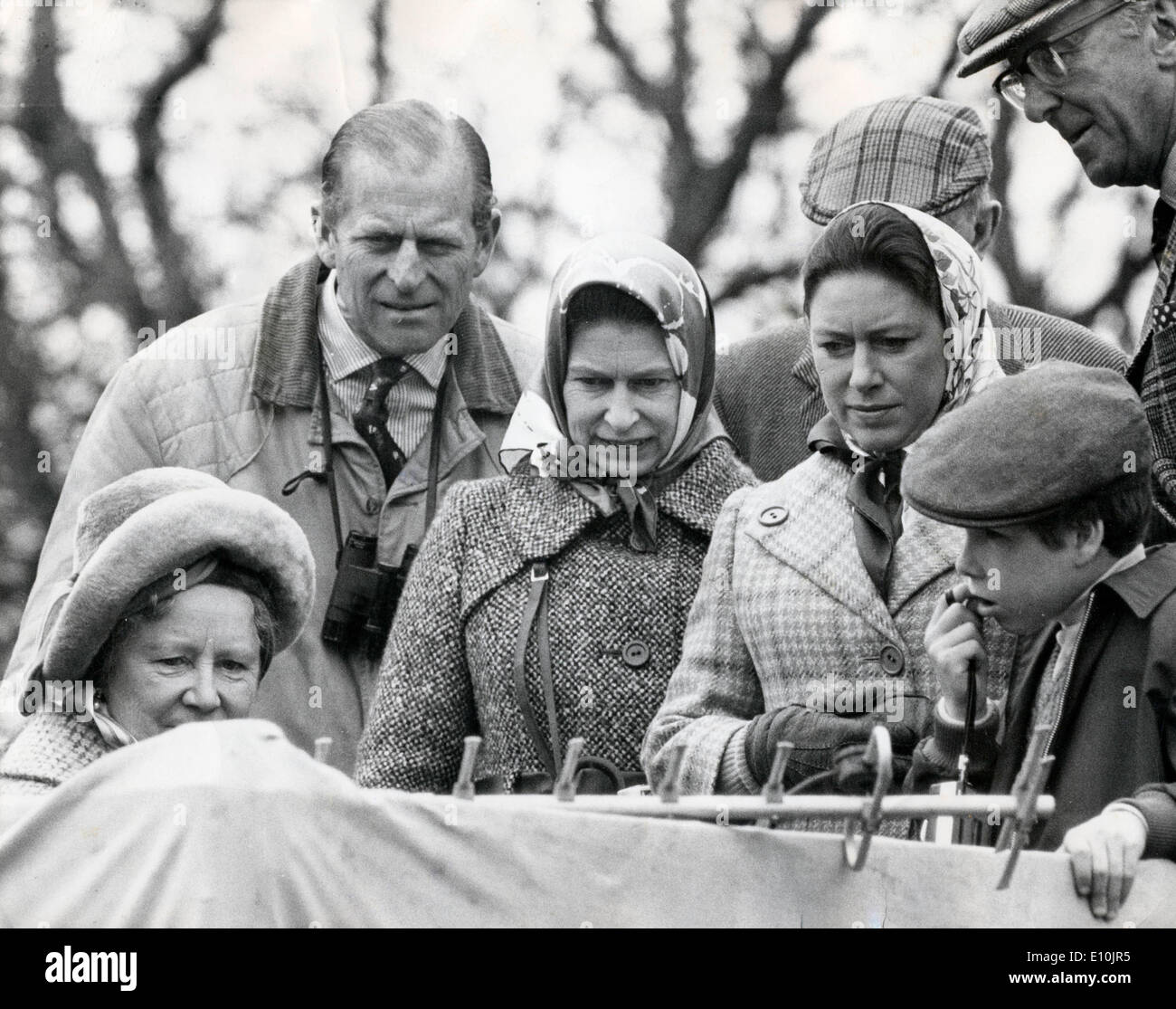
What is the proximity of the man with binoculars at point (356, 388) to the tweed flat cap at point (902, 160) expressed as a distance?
2.21 ft

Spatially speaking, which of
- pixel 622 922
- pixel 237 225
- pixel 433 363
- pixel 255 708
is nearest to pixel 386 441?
pixel 433 363

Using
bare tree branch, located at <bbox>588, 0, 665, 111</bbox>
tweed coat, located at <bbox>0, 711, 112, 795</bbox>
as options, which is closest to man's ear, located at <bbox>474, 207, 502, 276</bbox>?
tweed coat, located at <bbox>0, 711, 112, 795</bbox>

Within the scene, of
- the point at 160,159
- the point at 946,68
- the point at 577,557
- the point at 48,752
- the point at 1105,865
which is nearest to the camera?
the point at 1105,865

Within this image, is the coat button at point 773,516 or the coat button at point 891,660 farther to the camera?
the coat button at point 773,516

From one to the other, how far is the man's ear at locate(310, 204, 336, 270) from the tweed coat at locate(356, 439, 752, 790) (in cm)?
91

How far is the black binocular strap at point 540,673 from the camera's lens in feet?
13.4

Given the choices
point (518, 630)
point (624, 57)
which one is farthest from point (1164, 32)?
point (624, 57)

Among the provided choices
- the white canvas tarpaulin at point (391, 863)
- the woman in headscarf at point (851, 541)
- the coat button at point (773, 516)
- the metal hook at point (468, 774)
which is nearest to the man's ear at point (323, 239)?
the woman in headscarf at point (851, 541)

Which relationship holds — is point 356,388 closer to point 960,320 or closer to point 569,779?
point 960,320

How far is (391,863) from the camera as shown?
104 inches

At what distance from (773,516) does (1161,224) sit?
81 cm

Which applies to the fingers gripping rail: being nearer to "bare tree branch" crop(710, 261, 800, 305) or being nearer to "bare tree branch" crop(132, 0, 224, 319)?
"bare tree branch" crop(132, 0, 224, 319)

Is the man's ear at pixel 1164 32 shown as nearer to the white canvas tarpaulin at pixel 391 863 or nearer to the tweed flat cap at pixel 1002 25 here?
the tweed flat cap at pixel 1002 25

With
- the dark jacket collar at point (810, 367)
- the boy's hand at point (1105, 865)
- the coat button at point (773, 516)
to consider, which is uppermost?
the dark jacket collar at point (810, 367)
